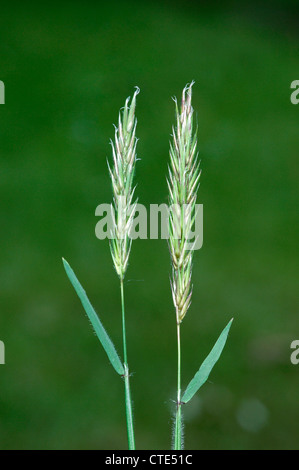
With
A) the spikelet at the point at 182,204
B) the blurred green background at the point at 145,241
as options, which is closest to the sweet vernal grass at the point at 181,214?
the spikelet at the point at 182,204

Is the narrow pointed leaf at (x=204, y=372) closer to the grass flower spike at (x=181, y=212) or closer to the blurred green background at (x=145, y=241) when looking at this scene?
the grass flower spike at (x=181, y=212)

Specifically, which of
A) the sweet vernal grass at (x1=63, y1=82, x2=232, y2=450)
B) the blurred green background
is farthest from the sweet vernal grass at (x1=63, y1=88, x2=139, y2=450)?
the blurred green background

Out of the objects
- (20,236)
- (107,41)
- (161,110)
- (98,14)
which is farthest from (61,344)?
(98,14)

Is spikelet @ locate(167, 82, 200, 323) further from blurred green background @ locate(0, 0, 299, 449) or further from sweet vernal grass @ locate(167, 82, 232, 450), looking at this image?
blurred green background @ locate(0, 0, 299, 449)

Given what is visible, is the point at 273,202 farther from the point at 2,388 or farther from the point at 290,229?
the point at 2,388

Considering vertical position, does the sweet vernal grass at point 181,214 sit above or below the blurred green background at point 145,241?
below
